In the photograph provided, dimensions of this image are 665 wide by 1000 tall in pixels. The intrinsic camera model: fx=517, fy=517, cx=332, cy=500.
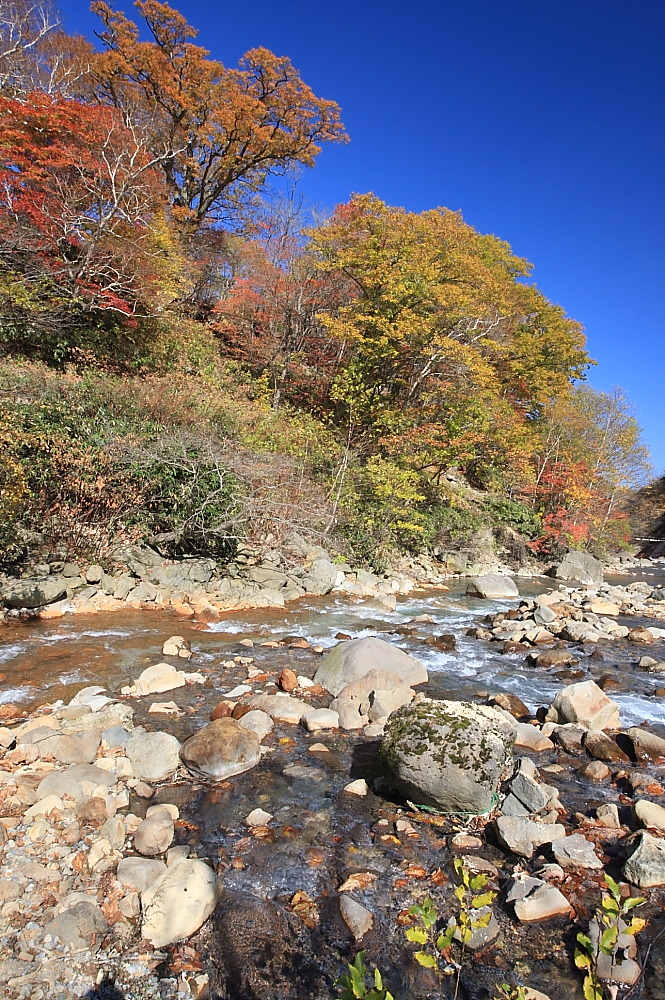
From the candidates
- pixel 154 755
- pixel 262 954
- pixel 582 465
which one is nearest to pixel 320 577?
pixel 154 755

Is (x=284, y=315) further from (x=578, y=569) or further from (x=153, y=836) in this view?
(x=153, y=836)

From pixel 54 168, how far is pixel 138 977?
17.1 metres

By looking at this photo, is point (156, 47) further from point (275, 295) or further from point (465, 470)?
point (465, 470)

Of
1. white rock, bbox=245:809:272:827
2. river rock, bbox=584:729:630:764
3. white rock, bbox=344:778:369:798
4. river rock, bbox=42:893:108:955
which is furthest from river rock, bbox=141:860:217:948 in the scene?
river rock, bbox=584:729:630:764

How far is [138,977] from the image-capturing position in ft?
9.52

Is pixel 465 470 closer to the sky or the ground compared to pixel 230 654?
closer to the sky

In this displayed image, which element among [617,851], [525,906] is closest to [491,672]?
[617,851]

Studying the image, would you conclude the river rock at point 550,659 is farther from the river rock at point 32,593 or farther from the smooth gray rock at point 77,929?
the river rock at point 32,593

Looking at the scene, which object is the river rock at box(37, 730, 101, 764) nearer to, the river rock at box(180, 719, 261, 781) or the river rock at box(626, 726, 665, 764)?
the river rock at box(180, 719, 261, 781)

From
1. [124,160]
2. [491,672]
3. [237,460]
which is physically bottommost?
[491,672]

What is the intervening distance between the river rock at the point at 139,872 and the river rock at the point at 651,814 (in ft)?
12.8

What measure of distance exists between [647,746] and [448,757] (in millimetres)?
2626

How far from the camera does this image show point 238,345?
21.0 meters

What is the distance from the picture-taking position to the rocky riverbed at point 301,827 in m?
3.07
